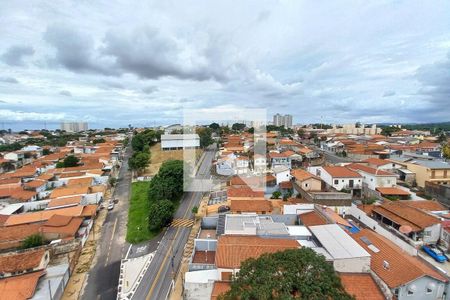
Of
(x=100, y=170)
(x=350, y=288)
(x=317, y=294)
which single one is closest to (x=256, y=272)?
(x=317, y=294)

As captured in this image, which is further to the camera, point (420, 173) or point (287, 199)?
point (420, 173)

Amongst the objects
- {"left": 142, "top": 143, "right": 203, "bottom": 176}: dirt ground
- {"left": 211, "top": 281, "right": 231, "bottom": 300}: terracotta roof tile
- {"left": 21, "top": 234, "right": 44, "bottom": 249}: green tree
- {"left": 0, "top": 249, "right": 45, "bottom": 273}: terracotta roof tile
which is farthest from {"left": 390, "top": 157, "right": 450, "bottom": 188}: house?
{"left": 21, "top": 234, "right": 44, "bottom": 249}: green tree

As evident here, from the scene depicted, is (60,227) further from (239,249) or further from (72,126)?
(72,126)

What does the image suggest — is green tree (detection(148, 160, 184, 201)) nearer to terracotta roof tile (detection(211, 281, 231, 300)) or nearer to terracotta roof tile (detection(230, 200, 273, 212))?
terracotta roof tile (detection(230, 200, 273, 212))

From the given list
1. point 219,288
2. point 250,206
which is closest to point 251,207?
point 250,206

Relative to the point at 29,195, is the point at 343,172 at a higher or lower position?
higher

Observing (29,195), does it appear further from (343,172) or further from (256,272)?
(343,172)
